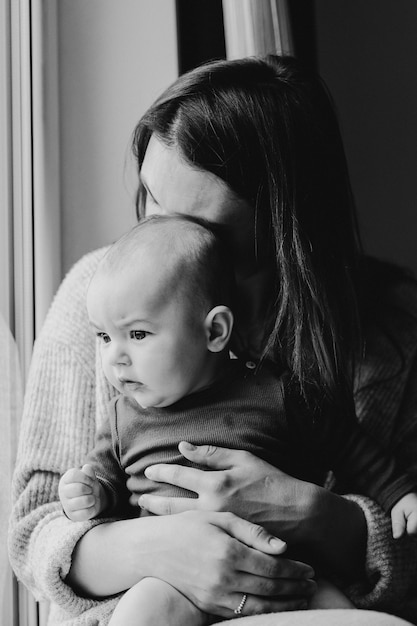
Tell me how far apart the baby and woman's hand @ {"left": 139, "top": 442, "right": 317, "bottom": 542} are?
0.07 ft

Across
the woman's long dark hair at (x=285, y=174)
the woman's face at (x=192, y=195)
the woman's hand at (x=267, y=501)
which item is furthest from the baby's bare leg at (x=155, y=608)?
the woman's face at (x=192, y=195)

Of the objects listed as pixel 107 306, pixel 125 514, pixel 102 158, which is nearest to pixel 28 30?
pixel 102 158

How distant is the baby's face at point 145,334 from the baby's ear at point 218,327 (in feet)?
0.07

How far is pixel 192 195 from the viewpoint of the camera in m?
1.18

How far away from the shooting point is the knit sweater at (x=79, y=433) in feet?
3.56

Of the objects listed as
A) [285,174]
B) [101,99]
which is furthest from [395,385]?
[101,99]

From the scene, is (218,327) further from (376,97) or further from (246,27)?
(376,97)

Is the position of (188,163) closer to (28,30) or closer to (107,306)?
(107,306)

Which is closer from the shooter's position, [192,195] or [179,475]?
[179,475]

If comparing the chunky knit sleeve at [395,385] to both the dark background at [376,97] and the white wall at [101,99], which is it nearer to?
the white wall at [101,99]

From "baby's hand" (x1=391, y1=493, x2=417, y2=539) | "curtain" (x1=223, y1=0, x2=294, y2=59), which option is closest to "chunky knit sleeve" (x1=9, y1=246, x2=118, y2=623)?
"baby's hand" (x1=391, y1=493, x2=417, y2=539)

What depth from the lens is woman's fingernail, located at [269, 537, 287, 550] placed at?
3.26 feet

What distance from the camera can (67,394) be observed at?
1244 mm

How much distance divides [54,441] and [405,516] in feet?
1.68
